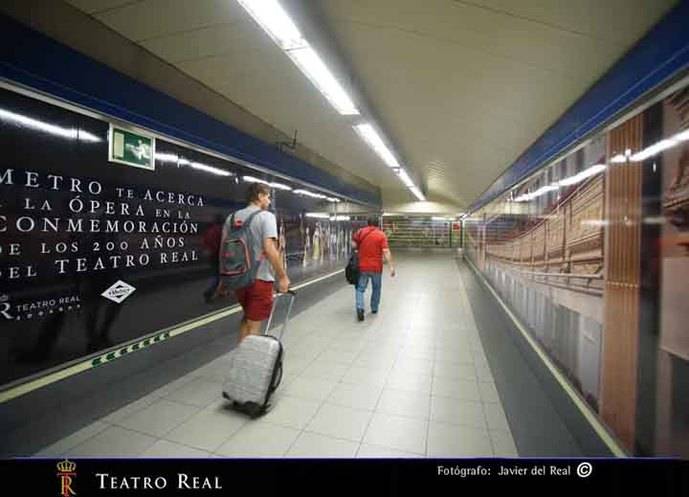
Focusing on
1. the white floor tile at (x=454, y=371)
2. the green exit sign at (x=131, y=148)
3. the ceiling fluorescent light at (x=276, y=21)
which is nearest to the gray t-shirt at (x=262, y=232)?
the green exit sign at (x=131, y=148)

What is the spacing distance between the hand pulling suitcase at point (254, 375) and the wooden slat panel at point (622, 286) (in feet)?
5.91

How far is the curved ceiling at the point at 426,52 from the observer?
4.99ft

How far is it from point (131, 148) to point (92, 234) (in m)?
0.66

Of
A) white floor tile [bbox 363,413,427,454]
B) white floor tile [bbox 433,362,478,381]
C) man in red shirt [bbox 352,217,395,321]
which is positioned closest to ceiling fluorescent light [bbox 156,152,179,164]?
white floor tile [bbox 363,413,427,454]

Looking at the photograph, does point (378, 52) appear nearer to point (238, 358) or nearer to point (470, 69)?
point (470, 69)

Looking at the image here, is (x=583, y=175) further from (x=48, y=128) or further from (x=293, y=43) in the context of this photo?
(x=48, y=128)

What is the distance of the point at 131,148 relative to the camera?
212 cm

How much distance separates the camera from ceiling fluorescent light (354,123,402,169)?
3605 mm

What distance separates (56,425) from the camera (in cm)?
170

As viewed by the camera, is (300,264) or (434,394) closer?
(434,394)

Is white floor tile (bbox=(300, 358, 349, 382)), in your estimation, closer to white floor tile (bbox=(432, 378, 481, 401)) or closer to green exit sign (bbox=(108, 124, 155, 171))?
white floor tile (bbox=(432, 378, 481, 401))
